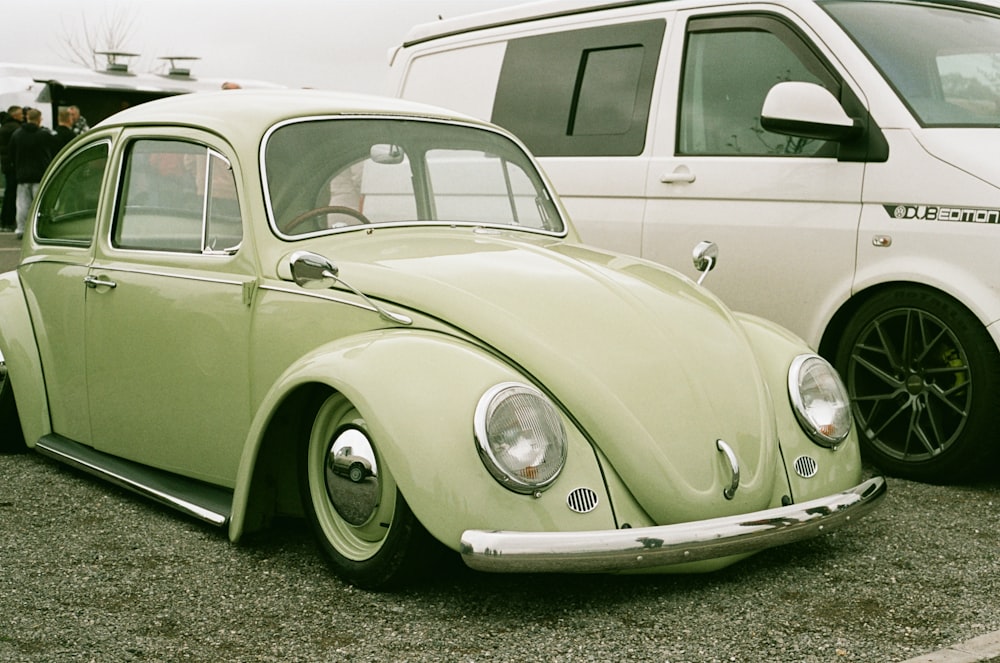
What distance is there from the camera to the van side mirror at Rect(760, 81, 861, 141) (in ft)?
16.6

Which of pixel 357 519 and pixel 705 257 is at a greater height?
pixel 705 257

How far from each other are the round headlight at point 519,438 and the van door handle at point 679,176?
2.67 m

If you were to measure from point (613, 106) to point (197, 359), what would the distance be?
277 cm

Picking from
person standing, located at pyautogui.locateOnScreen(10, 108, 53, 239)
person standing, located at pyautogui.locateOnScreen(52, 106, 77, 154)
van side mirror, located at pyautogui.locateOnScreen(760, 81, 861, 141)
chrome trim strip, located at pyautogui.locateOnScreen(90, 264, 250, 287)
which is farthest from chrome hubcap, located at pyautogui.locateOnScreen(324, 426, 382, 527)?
person standing, located at pyautogui.locateOnScreen(52, 106, 77, 154)

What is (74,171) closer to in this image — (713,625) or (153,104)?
(153,104)

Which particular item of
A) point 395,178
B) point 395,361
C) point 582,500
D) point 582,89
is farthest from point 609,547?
point 582,89

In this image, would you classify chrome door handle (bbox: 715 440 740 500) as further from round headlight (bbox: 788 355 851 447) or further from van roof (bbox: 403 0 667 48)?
van roof (bbox: 403 0 667 48)

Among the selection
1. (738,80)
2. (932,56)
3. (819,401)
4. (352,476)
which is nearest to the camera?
(352,476)

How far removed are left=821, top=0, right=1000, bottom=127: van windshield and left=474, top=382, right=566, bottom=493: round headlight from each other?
2.63m

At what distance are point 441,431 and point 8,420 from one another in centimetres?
295

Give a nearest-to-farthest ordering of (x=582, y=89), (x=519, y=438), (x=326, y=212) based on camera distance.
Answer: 1. (x=519, y=438)
2. (x=326, y=212)
3. (x=582, y=89)

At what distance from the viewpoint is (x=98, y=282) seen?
4.82 m

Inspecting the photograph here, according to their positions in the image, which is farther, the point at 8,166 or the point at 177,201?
the point at 8,166

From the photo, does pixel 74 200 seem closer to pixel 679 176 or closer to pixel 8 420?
Result: pixel 8 420
